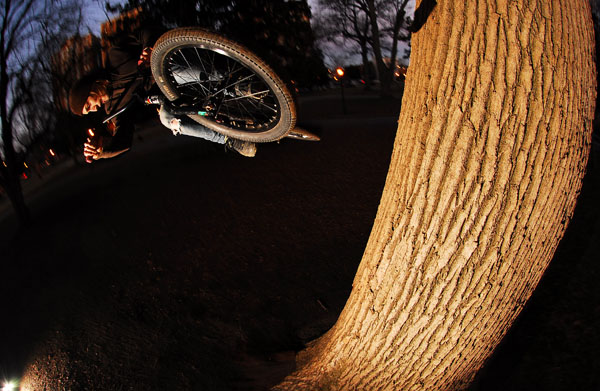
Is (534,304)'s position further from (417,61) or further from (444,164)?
(417,61)

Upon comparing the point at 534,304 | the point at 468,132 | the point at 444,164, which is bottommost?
the point at 534,304

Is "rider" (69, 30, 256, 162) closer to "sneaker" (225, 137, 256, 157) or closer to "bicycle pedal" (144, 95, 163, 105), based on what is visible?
"bicycle pedal" (144, 95, 163, 105)

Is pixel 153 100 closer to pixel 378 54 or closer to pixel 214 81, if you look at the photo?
pixel 214 81

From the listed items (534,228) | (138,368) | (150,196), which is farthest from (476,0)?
(150,196)

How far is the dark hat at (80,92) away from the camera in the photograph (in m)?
3.80

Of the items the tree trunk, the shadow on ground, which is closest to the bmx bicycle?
the shadow on ground

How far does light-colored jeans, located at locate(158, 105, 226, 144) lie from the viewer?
12.9 feet

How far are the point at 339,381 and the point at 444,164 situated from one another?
71.9 inches

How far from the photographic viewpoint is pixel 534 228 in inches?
65.5

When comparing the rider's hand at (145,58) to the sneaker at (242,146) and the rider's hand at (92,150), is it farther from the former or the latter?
the sneaker at (242,146)

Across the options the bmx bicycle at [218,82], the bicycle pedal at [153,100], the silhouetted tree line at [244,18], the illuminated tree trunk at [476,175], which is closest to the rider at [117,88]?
the bicycle pedal at [153,100]

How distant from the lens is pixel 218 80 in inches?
148

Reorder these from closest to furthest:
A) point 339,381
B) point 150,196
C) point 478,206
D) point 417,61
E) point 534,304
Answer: point 478,206, point 417,61, point 339,381, point 534,304, point 150,196

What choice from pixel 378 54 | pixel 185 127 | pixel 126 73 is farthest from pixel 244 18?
pixel 378 54
